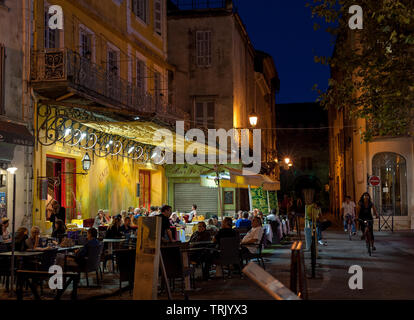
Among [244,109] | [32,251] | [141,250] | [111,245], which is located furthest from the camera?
[244,109]

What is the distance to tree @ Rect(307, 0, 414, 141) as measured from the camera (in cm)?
1329

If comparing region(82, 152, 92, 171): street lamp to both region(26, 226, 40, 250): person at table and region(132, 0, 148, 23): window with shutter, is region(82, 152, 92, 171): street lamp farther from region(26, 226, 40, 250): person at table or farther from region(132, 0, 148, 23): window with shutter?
region(132, 0, 148, 23): window with shutter

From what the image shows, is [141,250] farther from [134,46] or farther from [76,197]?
[134,46]

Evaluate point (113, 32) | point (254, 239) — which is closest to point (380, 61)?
point (254, 239)

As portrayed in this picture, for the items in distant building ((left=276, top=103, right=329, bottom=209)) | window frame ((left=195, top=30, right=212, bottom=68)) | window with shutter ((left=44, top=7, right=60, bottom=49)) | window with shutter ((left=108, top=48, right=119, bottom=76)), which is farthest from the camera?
distant building ((left=276, top=103, right=329, bottom=209))

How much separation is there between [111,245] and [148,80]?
461 inches

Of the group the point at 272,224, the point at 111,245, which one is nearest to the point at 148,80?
the point at 272,224

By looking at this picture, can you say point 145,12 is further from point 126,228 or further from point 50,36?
point 126,228

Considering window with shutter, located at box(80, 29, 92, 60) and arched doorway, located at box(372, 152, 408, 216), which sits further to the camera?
arched doorway, located at box(372, 152, 408, 216)

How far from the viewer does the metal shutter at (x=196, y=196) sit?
3097 cm

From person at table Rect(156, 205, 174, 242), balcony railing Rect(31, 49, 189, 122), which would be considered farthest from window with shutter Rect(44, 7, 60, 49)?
person at table Rect(156, 205, 174, 242)

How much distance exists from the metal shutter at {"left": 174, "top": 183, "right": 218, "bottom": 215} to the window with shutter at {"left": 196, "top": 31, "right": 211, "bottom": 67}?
6.56 m

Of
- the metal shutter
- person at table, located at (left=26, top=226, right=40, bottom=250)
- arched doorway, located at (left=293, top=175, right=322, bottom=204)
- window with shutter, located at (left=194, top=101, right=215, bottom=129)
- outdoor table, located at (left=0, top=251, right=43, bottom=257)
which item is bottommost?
outdoor table, located at (left=0, top=251, right=43, bottom=257)
